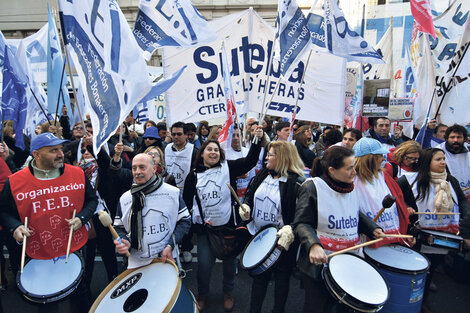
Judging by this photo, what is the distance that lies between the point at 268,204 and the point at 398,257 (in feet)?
3.93

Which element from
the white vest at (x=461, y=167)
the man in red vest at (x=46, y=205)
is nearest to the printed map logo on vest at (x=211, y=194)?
the man in red vest at (x=46, y=205)

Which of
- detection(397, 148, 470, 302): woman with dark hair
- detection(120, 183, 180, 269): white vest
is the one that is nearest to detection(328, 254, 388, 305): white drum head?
detection(397, 148, 470, 302): woman with dark hair

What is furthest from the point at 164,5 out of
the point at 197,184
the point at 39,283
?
the point at 39,283

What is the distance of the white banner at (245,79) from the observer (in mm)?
5543

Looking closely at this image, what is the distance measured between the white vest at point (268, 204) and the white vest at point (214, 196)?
1.32 ft

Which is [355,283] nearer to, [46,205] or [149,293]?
[149,293]

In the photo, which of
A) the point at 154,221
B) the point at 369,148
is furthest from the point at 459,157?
the point at 154,221

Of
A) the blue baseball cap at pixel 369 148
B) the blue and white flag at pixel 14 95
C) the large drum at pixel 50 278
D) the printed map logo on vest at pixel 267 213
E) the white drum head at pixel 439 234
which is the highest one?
the blue and white flag at pixel 14 95

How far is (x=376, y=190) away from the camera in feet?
9.94

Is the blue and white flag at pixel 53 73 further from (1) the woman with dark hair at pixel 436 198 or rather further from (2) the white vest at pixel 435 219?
(2) the white vest at pixel 435 219

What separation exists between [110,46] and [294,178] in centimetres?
214

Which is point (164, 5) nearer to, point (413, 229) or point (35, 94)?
point (35, 94)

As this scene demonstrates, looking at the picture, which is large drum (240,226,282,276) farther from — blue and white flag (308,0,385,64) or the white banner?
blue and white flag (308,0,385,64)

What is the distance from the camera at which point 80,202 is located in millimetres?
3123
